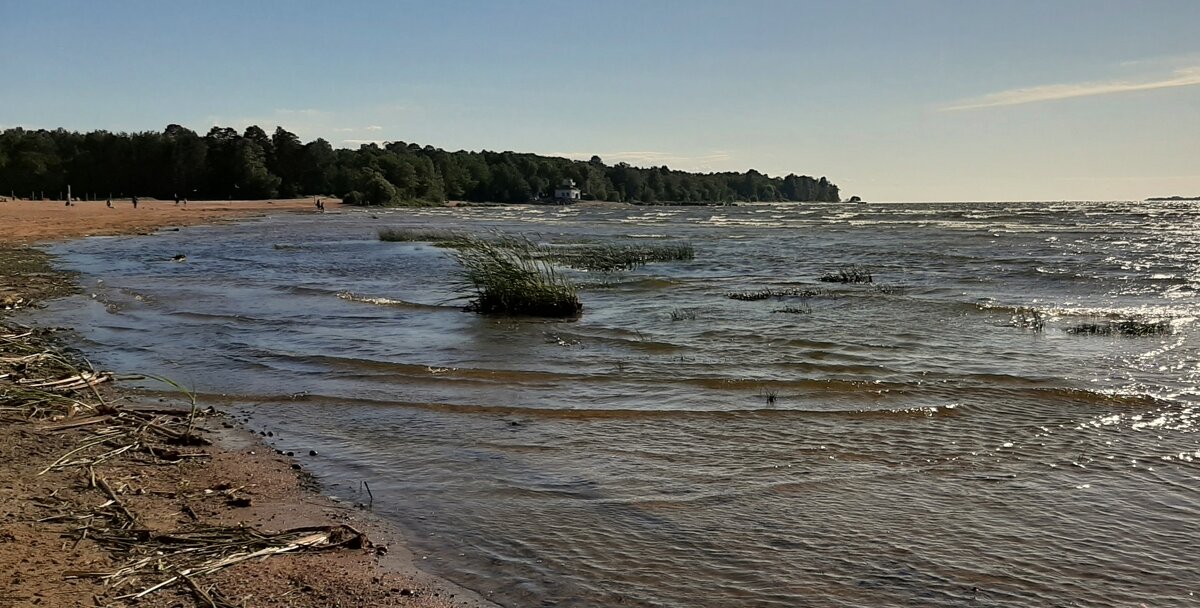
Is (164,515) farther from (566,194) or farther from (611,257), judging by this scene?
(566,194)

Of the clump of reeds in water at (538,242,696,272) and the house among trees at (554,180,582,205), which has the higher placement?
the house among trees at (554,180,582,205)

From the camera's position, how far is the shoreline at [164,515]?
12.9 feet

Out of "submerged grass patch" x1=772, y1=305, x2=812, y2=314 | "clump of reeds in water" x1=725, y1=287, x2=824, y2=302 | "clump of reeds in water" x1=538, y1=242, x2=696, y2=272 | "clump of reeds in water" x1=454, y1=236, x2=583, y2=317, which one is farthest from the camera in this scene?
"clump of reeds in water" x1=538, y1=242, x2=696, y2=272

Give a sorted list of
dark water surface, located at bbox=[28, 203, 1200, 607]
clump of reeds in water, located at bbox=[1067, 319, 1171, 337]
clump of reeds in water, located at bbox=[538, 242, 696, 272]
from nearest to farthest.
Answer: dark water surface, located at bbox=[28, 203, 1200, 607], clump of reeds in water, located at bbox=[1067, 319, 1171, 337], clump of reeds in water, located at bbox=[538, 242, 696, 272]

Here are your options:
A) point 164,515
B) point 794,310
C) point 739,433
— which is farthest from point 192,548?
point 794,310

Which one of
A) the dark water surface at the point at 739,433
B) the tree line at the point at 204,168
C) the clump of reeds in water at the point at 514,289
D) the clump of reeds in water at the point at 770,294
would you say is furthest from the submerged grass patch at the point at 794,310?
the tree line at the point at 204,168

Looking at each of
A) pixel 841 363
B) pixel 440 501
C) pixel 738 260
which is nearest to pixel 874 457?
pixel 440 501

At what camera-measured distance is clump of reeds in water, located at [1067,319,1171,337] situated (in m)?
12.9

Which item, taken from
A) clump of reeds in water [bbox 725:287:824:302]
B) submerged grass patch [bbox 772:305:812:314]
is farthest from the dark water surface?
clump of reeds in water [bbox 725:287:824:302]

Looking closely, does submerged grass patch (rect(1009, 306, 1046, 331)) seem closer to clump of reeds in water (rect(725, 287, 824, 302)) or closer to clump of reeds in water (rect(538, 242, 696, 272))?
clump of reeds in water (rect(725, 287, 824, 302))

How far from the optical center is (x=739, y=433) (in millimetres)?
7469

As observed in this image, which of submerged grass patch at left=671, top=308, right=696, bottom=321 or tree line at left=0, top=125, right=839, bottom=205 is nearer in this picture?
submerged grass patch at left=671, top=308, right=696, bottom=321

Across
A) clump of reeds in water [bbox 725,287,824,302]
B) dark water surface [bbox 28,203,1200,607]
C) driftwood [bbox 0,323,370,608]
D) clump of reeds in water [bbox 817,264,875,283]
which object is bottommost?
dark water surface [bbox 28,203,1200,607]

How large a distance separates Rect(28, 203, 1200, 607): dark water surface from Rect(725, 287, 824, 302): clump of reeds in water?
860mm
